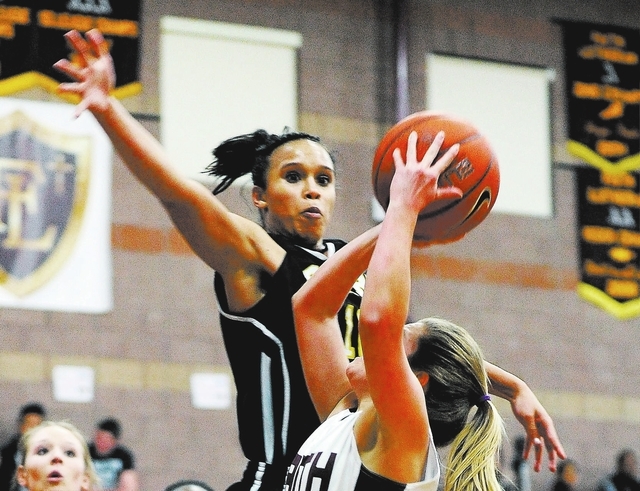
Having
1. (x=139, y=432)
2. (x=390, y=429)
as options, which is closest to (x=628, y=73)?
(x=139, y=432)

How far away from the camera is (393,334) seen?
94.7 inches

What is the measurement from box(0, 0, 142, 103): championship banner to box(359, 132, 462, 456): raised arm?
22.2 ft

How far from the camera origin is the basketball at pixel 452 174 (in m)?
2.91

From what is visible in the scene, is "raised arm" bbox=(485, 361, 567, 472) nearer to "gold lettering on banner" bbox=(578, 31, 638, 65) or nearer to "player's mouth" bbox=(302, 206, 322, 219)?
"player's mouth" bbox=(302, 206, 322, 219)

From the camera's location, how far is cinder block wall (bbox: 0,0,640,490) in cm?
891

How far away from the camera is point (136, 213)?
30.3 feet

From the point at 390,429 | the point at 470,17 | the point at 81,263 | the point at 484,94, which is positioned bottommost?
the point at 390,429

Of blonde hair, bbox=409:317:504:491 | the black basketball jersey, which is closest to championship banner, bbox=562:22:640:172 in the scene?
the black basketball jersey

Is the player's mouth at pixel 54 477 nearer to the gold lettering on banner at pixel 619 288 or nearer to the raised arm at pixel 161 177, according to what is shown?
the raised arm at pixel 161 177

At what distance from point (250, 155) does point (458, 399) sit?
Answer: 1.19 meters

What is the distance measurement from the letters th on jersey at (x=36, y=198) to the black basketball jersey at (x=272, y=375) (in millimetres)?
5737

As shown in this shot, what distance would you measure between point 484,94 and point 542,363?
95.0 inches

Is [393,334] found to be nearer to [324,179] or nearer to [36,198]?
[324,179]

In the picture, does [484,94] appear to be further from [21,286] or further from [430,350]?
[430,350]
